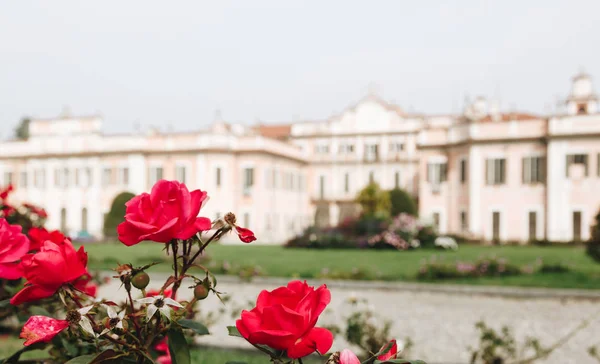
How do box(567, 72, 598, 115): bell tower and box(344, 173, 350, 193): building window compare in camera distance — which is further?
box(344, 173, 350, 193): building window

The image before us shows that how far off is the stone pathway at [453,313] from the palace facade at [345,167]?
18412mm

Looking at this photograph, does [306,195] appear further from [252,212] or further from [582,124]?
[582,124]

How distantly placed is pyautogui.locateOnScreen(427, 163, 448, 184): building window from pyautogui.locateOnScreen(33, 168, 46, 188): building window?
867 inches

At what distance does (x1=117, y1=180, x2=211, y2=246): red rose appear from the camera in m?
1.22

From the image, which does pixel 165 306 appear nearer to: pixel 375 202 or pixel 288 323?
pixel 288 323

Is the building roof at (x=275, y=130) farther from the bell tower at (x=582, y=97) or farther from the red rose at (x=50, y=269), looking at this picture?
the red rose at (x=50, y=269)

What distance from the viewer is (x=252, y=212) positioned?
107 ft

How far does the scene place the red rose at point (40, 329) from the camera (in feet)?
3.85

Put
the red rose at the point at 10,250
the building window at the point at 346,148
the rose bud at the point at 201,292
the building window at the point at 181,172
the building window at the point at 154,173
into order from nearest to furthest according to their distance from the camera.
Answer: the rose bud at the point at 201,292, the red rose at the point at 10,250, the building window at the point at 181,172, the building window at the point at 154,173, the building window at the point at 346,148

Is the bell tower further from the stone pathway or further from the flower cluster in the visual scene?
the stone pathway

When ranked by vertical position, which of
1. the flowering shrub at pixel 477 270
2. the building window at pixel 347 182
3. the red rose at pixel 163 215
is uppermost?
the red rose at pixel 163 215

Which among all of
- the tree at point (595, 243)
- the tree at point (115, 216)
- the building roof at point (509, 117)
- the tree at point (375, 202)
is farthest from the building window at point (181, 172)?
the tree at point (595, 243)

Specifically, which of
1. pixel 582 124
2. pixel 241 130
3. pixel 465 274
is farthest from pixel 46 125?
Result: pixel 465 274

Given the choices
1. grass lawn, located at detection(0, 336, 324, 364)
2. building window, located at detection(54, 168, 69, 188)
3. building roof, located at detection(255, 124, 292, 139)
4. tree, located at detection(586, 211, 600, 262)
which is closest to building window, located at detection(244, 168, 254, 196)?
building roof, located at detection(255, 124, 292, 139)
